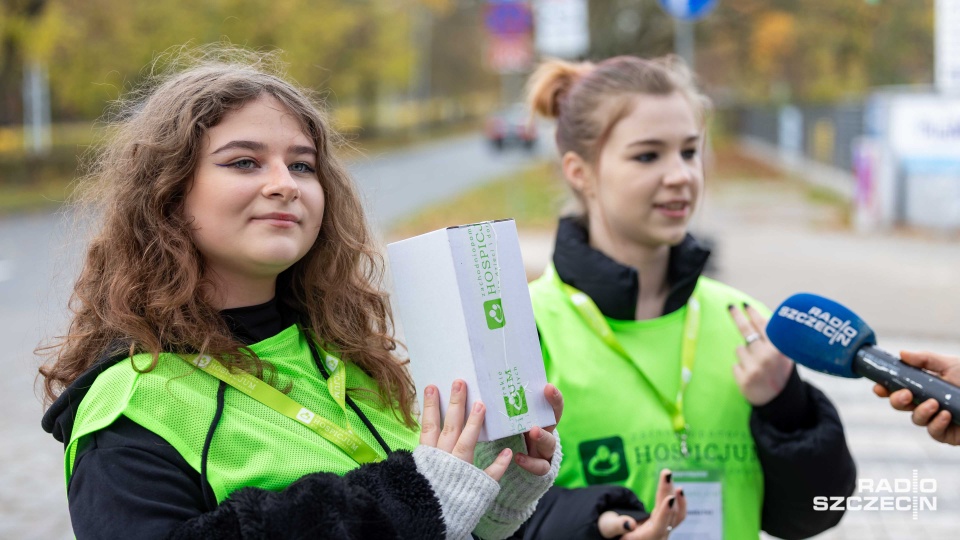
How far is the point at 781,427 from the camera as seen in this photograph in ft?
8.66

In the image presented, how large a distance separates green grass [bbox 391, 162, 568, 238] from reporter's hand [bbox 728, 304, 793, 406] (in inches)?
437

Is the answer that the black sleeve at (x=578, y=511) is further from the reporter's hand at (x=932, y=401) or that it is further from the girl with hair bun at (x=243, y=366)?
the reporter's hand at (x=932, y=401)

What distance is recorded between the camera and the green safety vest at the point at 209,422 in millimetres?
1796

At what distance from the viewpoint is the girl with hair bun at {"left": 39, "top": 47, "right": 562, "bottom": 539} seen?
5.75 feet

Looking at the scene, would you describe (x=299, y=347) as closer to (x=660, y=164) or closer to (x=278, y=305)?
(x=278, y=305)

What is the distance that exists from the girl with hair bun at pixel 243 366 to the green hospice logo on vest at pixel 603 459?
513mm

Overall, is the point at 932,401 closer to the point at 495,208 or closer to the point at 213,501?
the point at 213,501

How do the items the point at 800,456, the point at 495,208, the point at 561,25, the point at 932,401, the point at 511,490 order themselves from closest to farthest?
the point at 511,490
the point at 932,401
the point at 800,456
the point at 561,25
the point at 495,208

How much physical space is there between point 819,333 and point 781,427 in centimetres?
31

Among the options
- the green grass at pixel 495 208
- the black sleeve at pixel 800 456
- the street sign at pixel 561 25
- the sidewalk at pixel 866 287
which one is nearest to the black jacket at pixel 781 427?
the black sleeve at pixel 800 456

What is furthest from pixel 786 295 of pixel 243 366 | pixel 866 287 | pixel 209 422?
pixel 209 422

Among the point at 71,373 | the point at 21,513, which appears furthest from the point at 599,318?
the point at 21,513

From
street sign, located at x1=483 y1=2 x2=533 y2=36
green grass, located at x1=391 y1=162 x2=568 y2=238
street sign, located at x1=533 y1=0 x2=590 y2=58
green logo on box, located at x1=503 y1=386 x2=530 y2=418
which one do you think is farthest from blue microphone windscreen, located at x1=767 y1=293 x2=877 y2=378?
street sign, located at x1=483 y1=2 x2=533 y2=36

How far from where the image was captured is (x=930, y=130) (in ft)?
47.2
